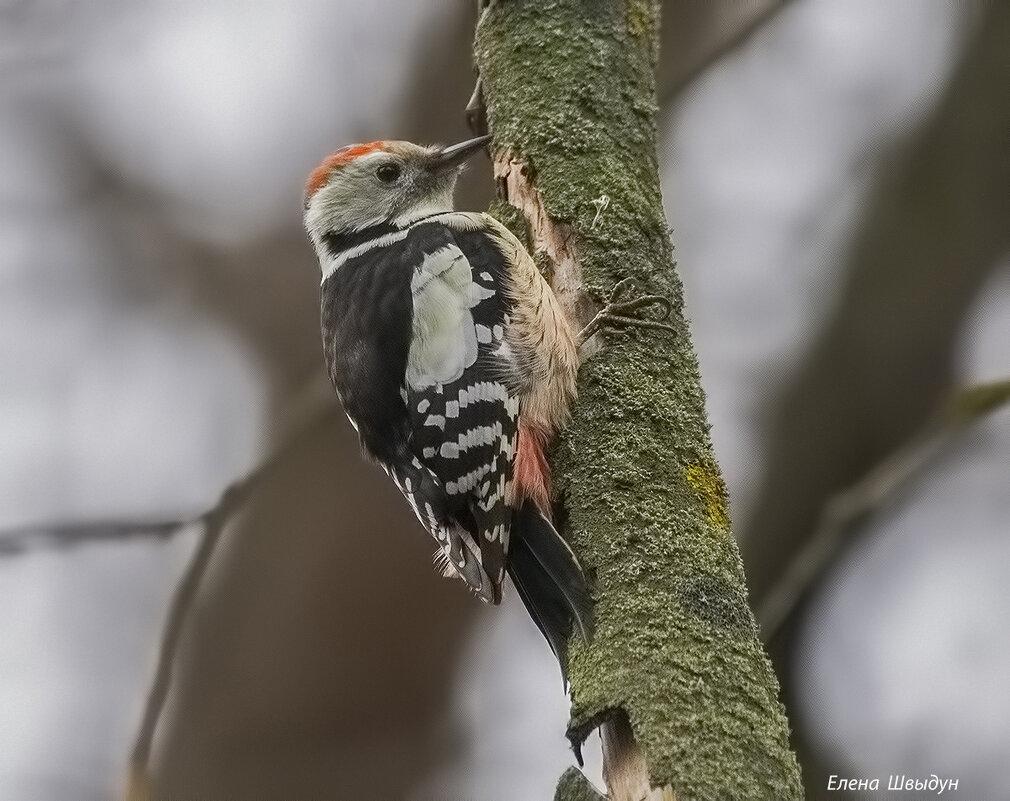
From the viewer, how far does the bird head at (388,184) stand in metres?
3.17

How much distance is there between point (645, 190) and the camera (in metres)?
2.57

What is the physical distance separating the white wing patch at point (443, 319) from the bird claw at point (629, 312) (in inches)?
12.8

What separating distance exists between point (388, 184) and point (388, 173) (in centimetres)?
3

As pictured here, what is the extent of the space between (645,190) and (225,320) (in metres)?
2.10

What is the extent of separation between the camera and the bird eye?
317 centimetres

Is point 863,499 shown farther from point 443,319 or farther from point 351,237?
point 351,237

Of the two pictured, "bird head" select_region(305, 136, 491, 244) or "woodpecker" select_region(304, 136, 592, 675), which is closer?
"woodpecker" select_region(304, 136, 592, 675)

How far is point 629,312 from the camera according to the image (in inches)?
95.0

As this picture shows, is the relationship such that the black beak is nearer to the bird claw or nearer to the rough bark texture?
the rough bark texture

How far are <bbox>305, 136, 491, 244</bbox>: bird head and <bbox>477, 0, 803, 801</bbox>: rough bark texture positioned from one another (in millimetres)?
391

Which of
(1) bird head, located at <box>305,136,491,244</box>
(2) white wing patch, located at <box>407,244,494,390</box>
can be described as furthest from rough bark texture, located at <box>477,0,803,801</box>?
(1) bird head, located at <box>305,136,491,244</box>

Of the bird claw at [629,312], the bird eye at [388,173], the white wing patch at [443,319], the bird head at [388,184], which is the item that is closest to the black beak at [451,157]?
the bird head at [388,184]

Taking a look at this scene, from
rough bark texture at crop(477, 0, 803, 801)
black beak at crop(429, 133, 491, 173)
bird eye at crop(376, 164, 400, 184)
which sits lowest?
rough bark texture at crop(477, 0, 803, 801)

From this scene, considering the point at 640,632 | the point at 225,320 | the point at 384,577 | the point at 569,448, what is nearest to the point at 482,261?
the point at 569,448
